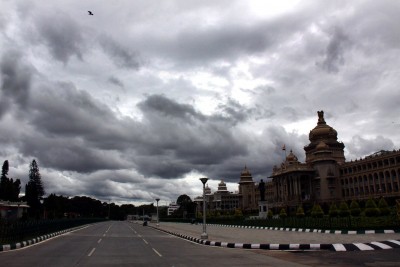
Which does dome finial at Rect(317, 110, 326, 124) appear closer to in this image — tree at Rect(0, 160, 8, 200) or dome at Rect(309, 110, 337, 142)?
dome at Rect(309, 110, 337, 142)

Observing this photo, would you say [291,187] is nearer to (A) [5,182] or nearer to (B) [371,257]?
(A) [5,182]

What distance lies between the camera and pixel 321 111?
12206 centimetres

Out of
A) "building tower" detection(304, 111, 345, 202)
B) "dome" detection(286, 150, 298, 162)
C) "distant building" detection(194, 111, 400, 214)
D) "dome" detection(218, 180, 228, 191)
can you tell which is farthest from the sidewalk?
"dome" detection(218, 180, 228, 191)

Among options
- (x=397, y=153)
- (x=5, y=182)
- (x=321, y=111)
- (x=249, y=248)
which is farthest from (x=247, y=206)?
(x=249, y=248)

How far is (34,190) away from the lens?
375 feet

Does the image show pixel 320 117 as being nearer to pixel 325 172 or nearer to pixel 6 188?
pixel 325 172

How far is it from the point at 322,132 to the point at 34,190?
87496mm

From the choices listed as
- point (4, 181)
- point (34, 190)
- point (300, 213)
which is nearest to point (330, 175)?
point (300, 213)

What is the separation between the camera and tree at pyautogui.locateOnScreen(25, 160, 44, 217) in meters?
113

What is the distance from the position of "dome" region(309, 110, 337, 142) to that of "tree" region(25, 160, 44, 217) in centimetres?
8405

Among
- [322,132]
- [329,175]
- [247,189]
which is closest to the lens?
[329,175]

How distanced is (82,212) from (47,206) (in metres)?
63.2

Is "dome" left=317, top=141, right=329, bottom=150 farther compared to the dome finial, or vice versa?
the dome finial

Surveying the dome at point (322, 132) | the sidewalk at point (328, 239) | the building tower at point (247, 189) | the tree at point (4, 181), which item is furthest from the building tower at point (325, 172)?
the tree at point (4, 181)
